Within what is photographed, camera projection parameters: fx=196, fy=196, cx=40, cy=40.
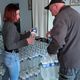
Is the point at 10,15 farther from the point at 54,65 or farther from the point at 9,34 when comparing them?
the point at 54,65

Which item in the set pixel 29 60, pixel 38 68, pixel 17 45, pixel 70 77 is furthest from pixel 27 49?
pixel 70 77

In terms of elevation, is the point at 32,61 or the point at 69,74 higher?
the point at 69,74

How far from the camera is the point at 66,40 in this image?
175 cm

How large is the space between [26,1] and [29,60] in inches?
34.5

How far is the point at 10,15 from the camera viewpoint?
207cm

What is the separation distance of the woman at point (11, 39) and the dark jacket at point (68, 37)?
1.61 feet

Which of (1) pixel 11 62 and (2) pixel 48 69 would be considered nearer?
(1) pixel 11 62

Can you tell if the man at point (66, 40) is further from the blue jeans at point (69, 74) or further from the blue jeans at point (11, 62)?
the blue jeans at point (11, 62)

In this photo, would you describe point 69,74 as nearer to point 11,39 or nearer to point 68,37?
point 68,37

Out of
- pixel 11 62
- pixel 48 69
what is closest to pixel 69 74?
pixel 11 62

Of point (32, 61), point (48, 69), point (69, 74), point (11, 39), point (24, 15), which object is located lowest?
point (48, 69)

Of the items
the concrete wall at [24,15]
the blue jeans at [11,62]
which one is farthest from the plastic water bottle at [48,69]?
the blue jeans at [11,62]

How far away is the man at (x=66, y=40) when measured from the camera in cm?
167

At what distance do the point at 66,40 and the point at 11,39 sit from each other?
61 cm
